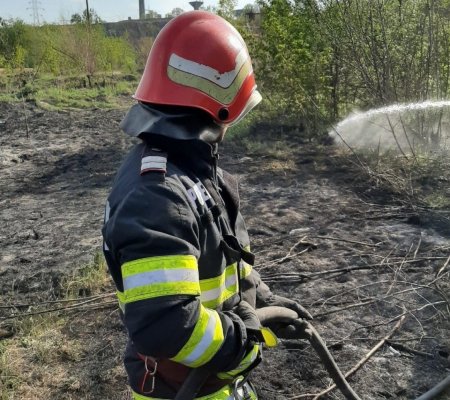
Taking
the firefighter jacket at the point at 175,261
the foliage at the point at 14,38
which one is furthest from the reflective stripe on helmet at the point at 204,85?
the foliage at the point at 14,38

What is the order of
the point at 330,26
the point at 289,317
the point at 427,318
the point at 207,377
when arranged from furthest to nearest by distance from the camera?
the point at 330,26
the point at 427,318
the point at 289,317
the point at 207,377

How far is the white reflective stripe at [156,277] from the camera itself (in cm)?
144

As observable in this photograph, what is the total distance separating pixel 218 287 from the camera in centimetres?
175

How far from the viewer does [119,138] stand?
1034 cm

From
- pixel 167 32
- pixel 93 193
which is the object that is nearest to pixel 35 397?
pixel 167 32

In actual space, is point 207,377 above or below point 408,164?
above

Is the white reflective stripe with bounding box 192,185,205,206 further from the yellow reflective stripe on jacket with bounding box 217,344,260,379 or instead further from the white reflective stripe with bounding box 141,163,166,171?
the yellow reflective stripe on jacket with bounding box 217,344,260,379

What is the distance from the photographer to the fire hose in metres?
1.69

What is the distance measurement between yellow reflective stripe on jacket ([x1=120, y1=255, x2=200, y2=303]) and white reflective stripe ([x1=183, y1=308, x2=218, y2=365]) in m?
0.15

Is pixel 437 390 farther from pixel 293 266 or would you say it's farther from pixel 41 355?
pixel 41 355

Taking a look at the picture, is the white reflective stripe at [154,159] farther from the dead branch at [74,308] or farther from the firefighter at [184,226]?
the dead branch at [74,308]

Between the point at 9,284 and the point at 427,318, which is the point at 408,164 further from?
the point at 9,284

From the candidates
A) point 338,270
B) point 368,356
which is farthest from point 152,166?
point 338,270

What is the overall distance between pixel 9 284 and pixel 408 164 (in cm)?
496
